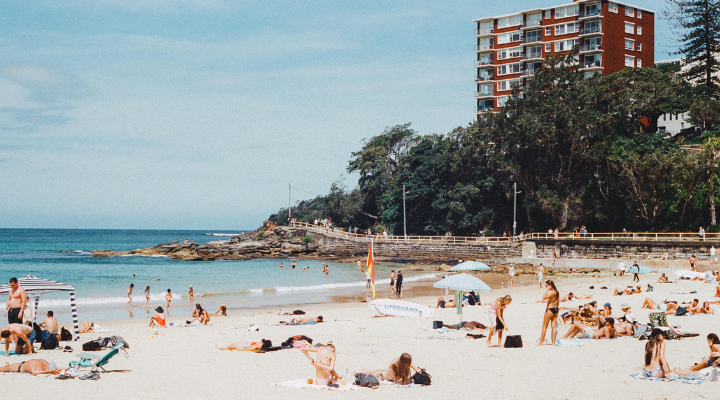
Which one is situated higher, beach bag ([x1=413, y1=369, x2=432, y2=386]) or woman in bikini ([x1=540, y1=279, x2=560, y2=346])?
woman in bikini ([x1=540, y1=279, x2=560, y2=346])

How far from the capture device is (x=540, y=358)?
→ 12680 millimetres

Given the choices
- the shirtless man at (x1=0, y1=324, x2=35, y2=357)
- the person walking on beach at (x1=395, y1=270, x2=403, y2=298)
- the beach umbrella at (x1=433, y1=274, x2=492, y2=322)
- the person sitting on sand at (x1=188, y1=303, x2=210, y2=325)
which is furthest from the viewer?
the person walking on beach at (x1=395, y1=270, x2=403, y2=298)

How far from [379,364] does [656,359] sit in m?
5.12

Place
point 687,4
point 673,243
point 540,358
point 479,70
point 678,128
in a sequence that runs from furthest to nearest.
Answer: point 479,70 < point 678,128 < point 687,4 < point 673,243 < point 540,358

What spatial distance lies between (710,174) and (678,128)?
24692 mm

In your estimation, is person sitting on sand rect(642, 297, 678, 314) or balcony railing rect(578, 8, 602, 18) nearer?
person sitting on sand rect(642, 297, 678, 314)

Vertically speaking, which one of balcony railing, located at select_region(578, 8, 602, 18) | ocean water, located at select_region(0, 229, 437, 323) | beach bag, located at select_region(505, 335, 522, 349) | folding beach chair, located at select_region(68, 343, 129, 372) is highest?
balcony railing, located at select_region(578, 8, 602, 18)

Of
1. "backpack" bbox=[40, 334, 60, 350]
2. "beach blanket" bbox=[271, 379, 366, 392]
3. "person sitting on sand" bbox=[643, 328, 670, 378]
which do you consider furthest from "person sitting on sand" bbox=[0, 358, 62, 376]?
"person sitting on sand" bbox=[643, 328, 670, 378]

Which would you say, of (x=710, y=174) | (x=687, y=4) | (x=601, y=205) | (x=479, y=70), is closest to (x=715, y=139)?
(x=710, y=174)

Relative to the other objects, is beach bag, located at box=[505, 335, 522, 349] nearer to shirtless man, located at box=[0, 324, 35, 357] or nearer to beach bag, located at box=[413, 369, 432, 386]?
beach bag, located at box=[413, 369, 432, 386]

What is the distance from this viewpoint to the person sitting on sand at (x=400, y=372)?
35.0 ft

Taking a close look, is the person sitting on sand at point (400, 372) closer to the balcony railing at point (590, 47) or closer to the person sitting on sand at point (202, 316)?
the person sitting on sand at point (202, 316)

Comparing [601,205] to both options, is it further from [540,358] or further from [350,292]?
[540,358]

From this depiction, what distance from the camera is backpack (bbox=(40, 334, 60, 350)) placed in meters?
14.2
